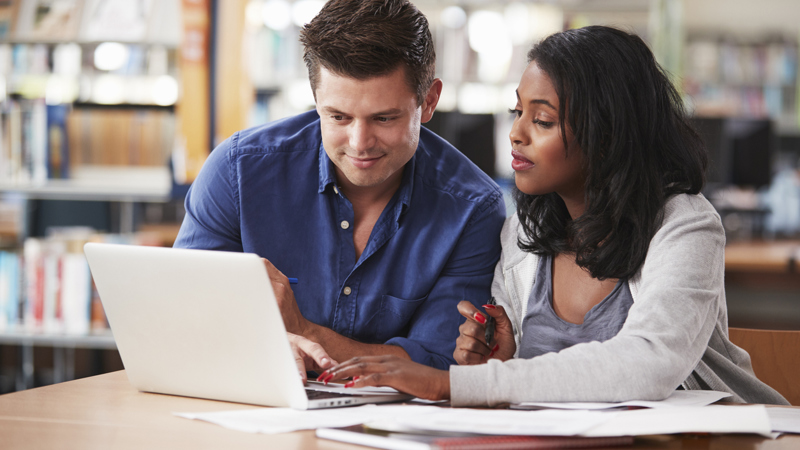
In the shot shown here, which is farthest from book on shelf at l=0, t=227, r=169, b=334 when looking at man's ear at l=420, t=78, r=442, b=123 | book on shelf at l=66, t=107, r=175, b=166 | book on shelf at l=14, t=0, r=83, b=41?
man's ear at l=420, t=78, r=442, b=123

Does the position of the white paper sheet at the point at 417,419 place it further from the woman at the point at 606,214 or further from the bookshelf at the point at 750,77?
the bookshelf at the point at 750,77

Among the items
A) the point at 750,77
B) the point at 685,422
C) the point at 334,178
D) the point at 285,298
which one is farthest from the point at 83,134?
the point at 750,77

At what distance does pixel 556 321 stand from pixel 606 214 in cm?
22

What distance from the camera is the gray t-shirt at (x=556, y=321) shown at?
1.30 metres

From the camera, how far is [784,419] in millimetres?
962

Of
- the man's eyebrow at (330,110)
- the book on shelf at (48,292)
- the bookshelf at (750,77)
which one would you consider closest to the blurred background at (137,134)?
the book on shelf at (48,292)

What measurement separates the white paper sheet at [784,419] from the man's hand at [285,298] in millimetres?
745

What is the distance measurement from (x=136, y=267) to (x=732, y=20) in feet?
19.0

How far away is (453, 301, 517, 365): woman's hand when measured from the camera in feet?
4.13

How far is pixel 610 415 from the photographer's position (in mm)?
877

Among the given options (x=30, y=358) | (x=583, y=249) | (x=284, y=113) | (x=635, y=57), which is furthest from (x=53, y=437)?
(x=284, y=113)

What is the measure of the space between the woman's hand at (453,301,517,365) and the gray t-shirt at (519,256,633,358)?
0.06 m

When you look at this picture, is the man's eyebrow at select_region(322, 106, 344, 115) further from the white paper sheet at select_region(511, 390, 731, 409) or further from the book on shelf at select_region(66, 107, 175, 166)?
the book on shelf at select_region(66, 107, 175, 166)

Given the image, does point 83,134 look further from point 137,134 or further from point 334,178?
point 334,178
